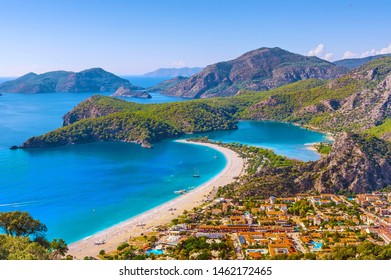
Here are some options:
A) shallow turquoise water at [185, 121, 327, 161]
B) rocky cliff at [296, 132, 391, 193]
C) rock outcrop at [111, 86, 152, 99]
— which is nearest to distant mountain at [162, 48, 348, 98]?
rock outcrop at [111, 86, 152, 99]

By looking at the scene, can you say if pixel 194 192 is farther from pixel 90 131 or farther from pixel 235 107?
pixel 235 107

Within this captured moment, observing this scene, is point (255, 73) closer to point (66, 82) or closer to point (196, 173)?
point (66, 82)

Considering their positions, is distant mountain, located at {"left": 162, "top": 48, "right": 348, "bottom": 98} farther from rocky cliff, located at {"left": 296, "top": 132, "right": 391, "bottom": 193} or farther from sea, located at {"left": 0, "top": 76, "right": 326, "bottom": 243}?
rocky cliff, located at {"left": 296, "top": 132, "right": 391, "bottom": 193}

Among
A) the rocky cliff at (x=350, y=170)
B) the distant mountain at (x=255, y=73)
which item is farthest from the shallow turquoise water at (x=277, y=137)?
the distant mountain at (x=255, y=73)

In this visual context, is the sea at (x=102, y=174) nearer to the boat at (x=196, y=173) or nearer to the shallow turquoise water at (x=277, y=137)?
the shallow turquoise water at (x=277, y=137)

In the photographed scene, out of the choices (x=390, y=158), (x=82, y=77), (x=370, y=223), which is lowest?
(x=370, y=223)

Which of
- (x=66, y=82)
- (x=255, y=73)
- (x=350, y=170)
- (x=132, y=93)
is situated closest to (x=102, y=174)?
(x=350, y=170)

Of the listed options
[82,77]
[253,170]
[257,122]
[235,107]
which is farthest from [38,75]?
[253,170]
